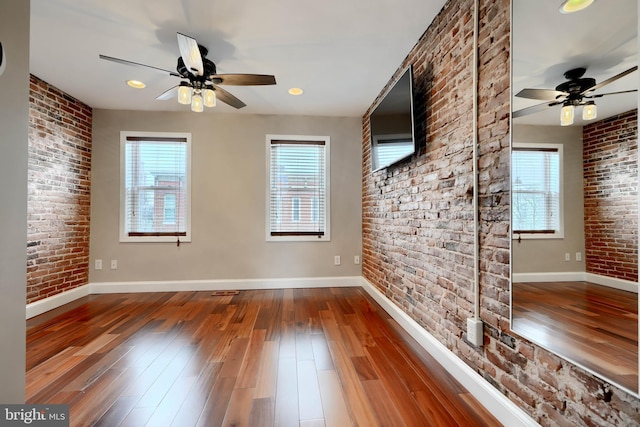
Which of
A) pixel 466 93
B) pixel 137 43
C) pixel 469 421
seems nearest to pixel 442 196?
pixel 466 93

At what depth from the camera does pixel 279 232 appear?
157 inches

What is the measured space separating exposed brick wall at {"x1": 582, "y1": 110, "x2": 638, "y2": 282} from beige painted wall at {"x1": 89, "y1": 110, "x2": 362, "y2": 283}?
3.11m

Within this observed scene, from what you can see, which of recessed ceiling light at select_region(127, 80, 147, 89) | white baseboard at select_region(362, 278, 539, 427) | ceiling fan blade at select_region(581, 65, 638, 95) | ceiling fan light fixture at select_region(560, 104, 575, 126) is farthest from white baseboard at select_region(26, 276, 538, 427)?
recessed ceiling light at select_region(127, 80, 147, 89)

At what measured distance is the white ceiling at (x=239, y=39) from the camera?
1955mm

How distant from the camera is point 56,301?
10.5 feet

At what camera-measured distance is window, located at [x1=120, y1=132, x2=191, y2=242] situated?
12.5 feet

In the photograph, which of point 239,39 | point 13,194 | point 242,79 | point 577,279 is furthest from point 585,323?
point 239,39

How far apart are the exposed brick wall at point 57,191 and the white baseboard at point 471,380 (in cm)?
397

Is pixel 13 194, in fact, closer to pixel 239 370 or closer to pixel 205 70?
pixel 239 370

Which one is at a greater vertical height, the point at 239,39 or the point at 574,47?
the point at 239,39

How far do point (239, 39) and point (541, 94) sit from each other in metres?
2.22

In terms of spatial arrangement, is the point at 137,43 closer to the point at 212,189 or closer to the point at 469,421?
the point at 212,189

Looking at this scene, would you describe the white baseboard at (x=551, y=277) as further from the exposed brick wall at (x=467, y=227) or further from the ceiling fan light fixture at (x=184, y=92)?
the ceiling fan light fixture at (x=184, y=92)

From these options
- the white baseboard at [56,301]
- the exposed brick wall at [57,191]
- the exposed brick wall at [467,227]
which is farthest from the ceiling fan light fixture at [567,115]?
the white baseboard at [56,301]
